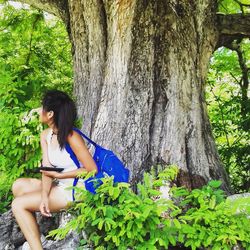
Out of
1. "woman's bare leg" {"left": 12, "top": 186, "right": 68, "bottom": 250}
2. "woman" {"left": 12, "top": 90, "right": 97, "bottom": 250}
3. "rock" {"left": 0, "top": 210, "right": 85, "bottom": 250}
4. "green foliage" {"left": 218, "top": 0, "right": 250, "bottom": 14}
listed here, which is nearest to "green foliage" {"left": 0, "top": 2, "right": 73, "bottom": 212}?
"rock" {"left": 0, "top": 210, "right": 85, "bottom": 250}

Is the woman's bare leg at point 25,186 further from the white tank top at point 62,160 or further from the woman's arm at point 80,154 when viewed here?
the woman's arm at point 80,154

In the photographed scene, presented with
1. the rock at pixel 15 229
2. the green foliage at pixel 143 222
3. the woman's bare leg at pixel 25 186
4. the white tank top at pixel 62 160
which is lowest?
the rock at pixel 15 229

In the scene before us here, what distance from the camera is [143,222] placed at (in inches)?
141

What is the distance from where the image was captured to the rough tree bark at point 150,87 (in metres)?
5.33

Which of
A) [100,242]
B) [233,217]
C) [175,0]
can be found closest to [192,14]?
[175,0]

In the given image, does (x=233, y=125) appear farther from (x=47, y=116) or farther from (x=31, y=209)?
(x=31, y=209)

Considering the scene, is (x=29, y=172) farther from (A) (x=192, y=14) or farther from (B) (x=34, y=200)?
(A) (x=192, y=14)

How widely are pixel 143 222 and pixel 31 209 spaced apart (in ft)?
3.32

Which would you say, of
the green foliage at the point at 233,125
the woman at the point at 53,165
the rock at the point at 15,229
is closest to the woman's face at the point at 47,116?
the woman at the point at 53,165

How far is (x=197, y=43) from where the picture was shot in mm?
6004

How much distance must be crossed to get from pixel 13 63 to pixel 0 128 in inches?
79.4

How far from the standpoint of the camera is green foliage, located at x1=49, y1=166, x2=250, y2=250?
3.50m

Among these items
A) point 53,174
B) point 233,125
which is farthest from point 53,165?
point 233,125

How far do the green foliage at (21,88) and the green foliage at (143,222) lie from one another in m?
1.39
